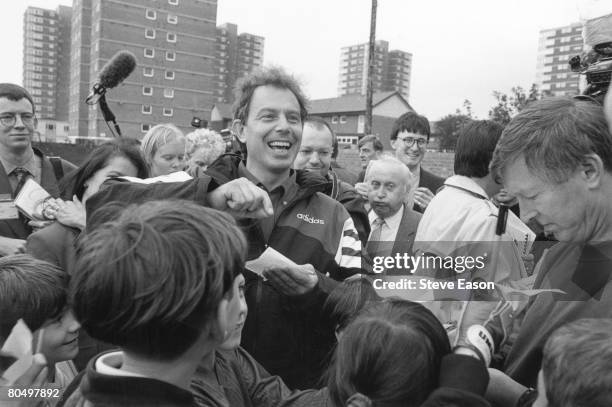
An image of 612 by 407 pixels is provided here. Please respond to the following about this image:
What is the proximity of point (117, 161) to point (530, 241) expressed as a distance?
211cm

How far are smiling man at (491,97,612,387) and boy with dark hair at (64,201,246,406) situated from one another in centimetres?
88

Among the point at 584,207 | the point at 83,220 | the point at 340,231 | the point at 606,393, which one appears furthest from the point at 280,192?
the point at 606,393

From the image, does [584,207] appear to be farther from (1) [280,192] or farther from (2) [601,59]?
(1) [280,192]

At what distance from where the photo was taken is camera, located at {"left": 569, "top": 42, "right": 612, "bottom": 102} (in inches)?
56.4

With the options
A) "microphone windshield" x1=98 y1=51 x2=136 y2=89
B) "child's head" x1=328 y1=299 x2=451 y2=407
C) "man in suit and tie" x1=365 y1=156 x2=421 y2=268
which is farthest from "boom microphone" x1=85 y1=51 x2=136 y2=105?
"child's head" x1=328 y1=299 x2=451 y2=407

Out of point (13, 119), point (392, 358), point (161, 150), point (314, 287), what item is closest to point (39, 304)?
point (314, 287)

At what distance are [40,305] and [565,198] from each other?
5.62 ft

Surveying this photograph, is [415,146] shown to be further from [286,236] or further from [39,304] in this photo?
[39,304]

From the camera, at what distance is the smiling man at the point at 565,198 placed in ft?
4.65

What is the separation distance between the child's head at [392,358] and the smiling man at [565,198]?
0.32 metres

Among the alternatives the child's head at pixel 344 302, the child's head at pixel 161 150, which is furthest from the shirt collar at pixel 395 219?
the child's head at pixel 161 150

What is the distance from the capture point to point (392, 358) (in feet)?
4.28

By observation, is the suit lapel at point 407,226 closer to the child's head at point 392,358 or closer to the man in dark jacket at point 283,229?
the man in dark jacket at point 283,229

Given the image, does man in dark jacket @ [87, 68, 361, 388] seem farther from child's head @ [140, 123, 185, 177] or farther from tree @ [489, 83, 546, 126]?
tree @ [489, 83, 546, 126]
